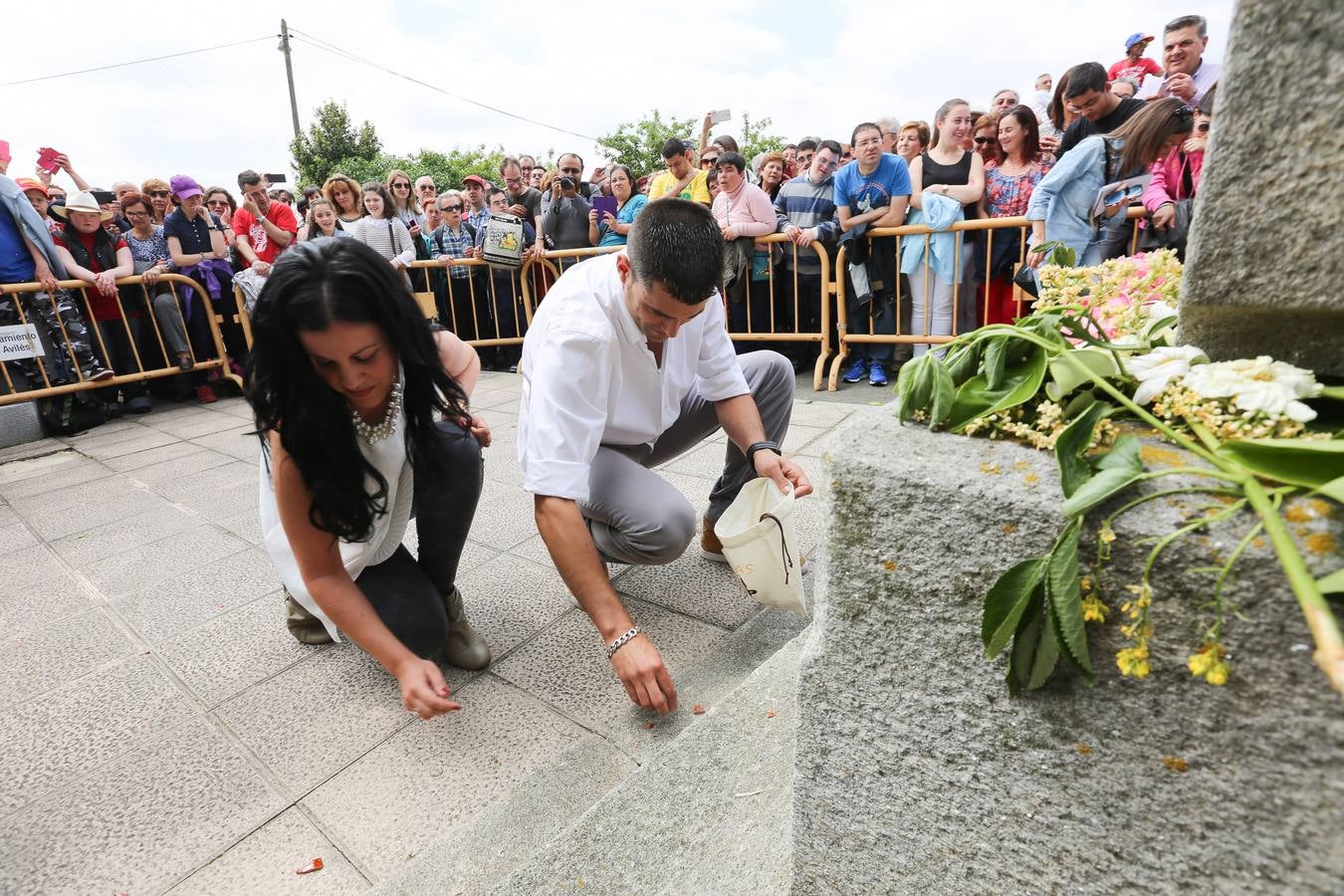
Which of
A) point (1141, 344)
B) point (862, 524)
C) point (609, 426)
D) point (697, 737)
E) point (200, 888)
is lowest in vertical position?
point (200, 888)

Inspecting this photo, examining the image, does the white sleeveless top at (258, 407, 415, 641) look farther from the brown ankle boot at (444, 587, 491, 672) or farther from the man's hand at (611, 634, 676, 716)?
the man's hand at (611, 634, 676, 716)

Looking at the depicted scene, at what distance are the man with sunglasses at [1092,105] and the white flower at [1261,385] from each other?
414 cm

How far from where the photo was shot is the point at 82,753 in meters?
2.03

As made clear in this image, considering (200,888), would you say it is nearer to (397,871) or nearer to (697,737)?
(397,871)

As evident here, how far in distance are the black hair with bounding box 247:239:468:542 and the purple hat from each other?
21.7 feet

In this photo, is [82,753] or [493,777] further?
[82,753]

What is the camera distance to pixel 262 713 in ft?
7.00

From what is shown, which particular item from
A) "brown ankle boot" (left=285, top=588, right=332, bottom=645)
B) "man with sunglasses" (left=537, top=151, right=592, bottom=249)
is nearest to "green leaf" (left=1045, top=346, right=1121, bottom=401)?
"brown ankle boot" (left=285, top=588, right=332, bottom=645)

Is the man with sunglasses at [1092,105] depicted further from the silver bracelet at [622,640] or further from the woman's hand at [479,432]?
the silver bracelet at [622,640]

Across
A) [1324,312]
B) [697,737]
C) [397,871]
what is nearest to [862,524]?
[1324,312]

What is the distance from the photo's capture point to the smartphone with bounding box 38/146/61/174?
7.23m

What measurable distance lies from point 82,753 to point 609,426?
1.74 m

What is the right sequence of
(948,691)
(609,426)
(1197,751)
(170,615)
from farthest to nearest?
1. (170,615)
2. (609,426)
3. (948,691)
4. (1197,751)

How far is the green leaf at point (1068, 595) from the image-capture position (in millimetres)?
771
